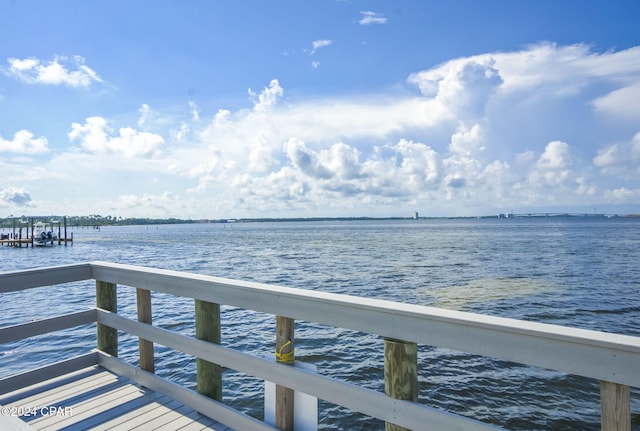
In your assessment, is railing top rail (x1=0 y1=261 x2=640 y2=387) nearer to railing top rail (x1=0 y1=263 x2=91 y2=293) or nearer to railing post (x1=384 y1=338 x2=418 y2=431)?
railing post (x1=384 y1=338 x2=418 y2=431)

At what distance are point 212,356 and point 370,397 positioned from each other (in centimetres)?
122

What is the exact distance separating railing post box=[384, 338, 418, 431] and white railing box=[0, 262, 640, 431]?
0.03 meters

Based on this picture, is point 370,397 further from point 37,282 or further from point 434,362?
point 434,362

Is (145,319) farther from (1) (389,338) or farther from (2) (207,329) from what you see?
(1) (389,338)

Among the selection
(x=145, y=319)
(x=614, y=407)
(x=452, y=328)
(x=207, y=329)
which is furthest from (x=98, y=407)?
(x=614, y=407)

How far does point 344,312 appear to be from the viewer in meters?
2.12

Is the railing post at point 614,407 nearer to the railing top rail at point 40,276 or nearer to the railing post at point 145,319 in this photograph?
the railing post at point 145,319

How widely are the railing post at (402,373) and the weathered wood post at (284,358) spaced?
2.13 ft

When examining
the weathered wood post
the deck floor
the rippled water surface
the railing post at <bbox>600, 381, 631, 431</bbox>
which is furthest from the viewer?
the rippled water surface

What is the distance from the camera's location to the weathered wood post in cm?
238

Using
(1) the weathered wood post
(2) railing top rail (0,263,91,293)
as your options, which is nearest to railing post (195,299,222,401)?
(1) the weathered wood post

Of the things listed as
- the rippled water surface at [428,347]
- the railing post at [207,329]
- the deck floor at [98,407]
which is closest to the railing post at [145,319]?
the deck floor at [98,407]

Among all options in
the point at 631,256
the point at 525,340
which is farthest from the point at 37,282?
the point at 631,256

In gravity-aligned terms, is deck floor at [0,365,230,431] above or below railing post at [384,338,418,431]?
below
